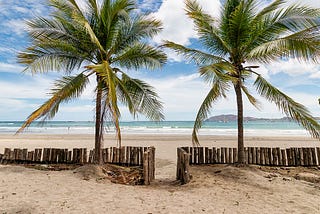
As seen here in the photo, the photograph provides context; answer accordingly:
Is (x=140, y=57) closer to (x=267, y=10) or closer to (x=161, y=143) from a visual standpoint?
(x=267, y=10)

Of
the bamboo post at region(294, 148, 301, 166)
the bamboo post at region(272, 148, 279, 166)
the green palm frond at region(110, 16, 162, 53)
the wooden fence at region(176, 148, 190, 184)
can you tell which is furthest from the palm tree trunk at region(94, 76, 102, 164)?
the bamboo post at region(294, 148, 301, 166)

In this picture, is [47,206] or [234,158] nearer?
[47,206]

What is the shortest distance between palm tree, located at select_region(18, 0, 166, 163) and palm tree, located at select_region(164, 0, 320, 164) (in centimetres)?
144

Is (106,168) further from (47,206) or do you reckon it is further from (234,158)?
(234,158)

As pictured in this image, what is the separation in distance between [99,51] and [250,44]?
5.32 meters

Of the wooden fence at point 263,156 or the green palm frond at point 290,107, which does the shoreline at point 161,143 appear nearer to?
the wooden fence at point 263,156

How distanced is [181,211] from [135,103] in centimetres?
492

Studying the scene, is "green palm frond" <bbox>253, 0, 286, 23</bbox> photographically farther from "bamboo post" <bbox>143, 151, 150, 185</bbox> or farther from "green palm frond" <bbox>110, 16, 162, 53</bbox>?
"bamboo post" <bbox>143, 151, 150, 185</bbox>

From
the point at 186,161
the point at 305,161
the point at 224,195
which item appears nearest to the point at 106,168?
the point at 186,161

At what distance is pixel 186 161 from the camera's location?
6824 millimetres

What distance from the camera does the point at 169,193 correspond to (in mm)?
5898

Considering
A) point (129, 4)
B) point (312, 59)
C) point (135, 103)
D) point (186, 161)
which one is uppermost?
point (129, 4)

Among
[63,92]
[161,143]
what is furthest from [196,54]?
[161,143]

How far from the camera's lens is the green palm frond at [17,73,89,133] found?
7.03m
